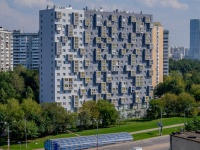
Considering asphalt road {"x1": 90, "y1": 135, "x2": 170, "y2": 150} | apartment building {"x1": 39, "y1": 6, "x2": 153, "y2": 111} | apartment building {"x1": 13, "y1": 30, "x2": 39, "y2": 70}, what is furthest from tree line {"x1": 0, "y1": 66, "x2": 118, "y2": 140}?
apartment building {"x1": 13, "y1": 30, "x2": 39, "y2": 70}

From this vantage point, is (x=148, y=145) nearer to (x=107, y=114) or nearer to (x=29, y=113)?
(x=107, y=114)

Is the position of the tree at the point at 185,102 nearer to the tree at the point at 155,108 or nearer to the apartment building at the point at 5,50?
the tree at the point at 155,108

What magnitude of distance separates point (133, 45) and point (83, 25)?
9.88 metres

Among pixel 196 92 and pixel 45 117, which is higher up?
pixel 196 92

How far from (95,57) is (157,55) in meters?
23.1

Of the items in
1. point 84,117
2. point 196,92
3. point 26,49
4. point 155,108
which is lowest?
point 84,117

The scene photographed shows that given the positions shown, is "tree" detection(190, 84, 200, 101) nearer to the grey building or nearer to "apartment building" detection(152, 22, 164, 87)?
"apartment building" detection(152, 22, 164, 87)

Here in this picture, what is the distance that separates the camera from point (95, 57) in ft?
207

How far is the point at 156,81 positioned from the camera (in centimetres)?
7838

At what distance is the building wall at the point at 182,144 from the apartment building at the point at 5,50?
256 ft

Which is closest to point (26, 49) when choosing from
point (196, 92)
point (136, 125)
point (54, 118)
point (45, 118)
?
point (196, 92)

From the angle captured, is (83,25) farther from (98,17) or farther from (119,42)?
(119,42)

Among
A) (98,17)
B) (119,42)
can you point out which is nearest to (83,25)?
(98,17)

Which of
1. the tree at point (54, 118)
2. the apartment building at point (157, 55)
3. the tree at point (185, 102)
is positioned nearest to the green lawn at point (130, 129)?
the tree at point (54, 118)
